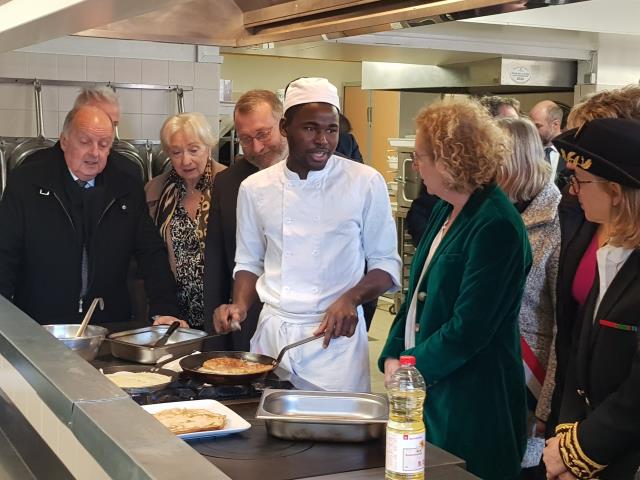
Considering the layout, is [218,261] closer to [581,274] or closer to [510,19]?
[581,274]

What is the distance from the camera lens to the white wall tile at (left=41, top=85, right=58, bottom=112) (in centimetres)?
552

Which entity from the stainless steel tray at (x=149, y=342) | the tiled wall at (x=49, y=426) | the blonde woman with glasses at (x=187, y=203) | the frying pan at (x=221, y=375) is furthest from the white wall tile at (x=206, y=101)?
the tiled wall at (x=49, y=426)

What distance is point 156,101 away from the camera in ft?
19.2

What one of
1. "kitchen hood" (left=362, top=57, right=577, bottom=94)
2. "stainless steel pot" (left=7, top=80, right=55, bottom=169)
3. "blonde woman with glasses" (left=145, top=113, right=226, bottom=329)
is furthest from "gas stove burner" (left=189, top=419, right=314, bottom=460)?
"kitchen hood" (left=362, top=57, right=577, bottom=94)

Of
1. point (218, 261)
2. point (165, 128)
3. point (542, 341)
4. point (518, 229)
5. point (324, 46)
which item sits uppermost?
point (324, 46)

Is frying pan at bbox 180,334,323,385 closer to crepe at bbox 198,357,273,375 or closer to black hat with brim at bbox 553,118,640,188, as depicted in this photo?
crepe at bbox 198,357,273,375

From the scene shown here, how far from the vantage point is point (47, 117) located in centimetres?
556

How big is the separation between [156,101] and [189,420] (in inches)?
167

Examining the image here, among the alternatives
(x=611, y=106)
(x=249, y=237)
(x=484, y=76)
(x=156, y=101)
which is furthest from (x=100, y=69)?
(x=611, y=106)

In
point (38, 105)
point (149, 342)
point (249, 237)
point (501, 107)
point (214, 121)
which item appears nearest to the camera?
point (149, 342)

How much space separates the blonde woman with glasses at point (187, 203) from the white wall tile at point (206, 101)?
80.8 inches

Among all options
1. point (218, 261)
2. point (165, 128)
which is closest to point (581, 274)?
point (218, 261)

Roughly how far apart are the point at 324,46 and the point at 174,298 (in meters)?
3.85

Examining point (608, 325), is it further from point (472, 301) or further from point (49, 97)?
point (49, 97)
